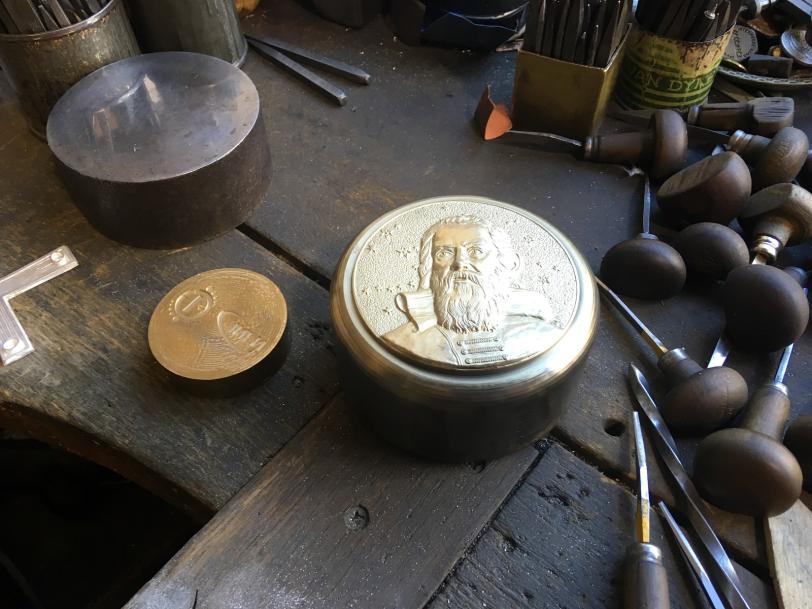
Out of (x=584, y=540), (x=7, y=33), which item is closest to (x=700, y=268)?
(x=584, y=540)

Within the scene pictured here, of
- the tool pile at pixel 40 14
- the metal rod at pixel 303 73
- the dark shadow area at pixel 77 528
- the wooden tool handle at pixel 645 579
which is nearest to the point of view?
the wooden tool handle at pixel 645 579

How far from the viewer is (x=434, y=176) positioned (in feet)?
3.83

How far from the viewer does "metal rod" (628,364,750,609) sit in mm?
725

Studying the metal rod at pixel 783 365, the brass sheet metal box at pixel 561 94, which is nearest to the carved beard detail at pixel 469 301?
the metal rod at pixel 783 365

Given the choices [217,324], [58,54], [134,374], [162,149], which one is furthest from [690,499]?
[58,54]

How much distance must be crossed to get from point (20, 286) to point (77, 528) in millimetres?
842

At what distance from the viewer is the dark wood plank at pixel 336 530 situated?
742 millimetres

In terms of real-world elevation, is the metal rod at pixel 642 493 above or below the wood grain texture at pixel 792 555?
Answer: above

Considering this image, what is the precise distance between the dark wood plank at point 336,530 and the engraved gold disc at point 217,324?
0.43ft

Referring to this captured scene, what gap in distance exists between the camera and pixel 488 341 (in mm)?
725

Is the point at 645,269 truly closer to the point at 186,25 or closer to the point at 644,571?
the point at 644,571

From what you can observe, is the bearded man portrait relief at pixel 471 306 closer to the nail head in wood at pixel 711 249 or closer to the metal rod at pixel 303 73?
the nail head in wood at pixel 711 249

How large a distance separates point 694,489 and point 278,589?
1.61ft

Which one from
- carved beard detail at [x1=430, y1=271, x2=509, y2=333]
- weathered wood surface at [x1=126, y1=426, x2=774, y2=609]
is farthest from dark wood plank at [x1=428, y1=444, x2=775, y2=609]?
carved beard detail at [x1=430, y1=271, x2=509, y2=333]
